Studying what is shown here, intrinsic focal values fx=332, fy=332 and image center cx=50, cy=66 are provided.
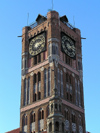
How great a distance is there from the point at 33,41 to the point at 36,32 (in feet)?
6.78

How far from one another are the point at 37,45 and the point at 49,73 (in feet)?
26.0

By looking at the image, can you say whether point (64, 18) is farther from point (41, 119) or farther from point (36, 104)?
point (41, 119)

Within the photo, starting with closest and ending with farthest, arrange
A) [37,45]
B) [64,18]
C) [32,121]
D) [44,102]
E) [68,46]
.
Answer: [44,102] → [32,121] → [37,45] → [68,46] → [64,18]

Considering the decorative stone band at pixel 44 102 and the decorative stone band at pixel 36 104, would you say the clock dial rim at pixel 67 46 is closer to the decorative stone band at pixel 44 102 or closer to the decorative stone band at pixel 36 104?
the decorative stone band at pixel 44 102

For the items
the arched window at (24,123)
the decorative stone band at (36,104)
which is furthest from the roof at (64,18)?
the arched window at (24,123)

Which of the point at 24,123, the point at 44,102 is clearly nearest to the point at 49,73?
the point at 44,102

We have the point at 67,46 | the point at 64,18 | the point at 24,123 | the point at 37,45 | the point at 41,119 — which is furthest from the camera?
the point at 64,18

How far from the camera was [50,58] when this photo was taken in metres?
64.1

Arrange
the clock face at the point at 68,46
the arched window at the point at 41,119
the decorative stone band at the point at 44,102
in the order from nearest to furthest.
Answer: the arched window at the point at 41,119 < the decorative stone band at the point at 44,102 < the clock face at the point at 68,46

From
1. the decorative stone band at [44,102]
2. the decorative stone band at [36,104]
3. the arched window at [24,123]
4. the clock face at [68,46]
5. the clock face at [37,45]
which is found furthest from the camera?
the clock face at [68,46]

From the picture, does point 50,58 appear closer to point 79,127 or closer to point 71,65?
point 71,65

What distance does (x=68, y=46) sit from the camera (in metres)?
68.9

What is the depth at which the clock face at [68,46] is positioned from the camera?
67.8m

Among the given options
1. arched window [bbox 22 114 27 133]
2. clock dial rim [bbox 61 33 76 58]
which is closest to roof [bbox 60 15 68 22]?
clock dial rim [bbox 61 33 76 58]
